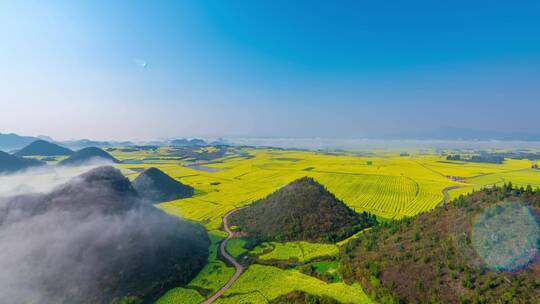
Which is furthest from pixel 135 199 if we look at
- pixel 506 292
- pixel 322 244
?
pixel 506 292

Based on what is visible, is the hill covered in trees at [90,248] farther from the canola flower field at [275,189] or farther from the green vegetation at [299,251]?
the green vegetation at [299,251]

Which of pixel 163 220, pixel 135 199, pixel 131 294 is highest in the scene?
pixel 135 199

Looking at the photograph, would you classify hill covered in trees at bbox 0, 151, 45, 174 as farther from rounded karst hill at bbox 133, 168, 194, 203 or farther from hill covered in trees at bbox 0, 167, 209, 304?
hill covered in trees at bbox 0, 167, 209, 304

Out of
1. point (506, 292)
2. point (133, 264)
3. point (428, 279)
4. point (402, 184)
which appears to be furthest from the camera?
point (402, 184)

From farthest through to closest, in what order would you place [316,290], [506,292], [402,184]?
1. [402,184]
2. [316,290]
3. [506,292]

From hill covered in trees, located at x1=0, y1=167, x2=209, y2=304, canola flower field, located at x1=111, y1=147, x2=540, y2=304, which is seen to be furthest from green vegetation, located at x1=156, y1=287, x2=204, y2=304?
hill covered in trees, located at x1=0, y1=167, x2=209, y2=304

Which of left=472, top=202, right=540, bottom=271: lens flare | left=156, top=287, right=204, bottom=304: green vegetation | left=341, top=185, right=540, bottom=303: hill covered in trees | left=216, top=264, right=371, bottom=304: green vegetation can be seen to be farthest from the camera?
left=156, top=287, right=204, bottom=304: green vegetation

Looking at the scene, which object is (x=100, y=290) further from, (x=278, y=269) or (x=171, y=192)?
(x=171, y=192)
